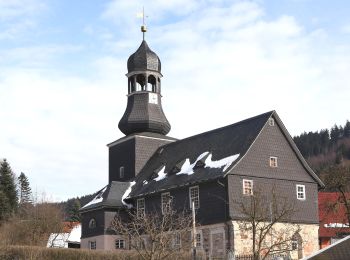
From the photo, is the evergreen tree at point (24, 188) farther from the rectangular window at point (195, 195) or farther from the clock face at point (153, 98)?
the rectangular window at point (195, 195)

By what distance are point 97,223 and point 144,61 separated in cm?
1461

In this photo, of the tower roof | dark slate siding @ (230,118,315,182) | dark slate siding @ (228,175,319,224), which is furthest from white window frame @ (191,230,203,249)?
the tower roof

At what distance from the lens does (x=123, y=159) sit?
61188 mm

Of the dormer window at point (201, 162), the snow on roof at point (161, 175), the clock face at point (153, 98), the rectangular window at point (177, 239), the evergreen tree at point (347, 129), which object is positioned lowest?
the rectangular window at point (177, 239)

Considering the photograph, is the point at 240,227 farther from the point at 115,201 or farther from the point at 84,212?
the point at 84,212

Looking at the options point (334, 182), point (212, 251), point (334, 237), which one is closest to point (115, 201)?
point (212, 251)

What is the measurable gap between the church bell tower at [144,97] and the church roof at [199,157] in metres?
3.36

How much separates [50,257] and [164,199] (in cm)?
1206

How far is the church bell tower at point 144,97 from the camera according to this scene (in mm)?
60531

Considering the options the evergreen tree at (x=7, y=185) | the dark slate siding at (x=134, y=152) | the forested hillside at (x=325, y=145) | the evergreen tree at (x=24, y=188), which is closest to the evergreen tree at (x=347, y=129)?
the forested hillside at (x=325, y=145)

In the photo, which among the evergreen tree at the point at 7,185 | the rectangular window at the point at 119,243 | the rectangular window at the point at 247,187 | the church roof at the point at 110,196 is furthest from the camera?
the evergreen tree at the point at 7,185

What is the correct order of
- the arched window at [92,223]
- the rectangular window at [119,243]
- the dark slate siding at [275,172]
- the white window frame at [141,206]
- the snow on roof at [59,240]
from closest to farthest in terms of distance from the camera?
the dark slate siding at [275,172], the white window frame at [141,206], the rectangular window at [119,243], the arched window at [92,223], the snow on roof at [59,240]

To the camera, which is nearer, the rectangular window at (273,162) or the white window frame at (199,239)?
the white window frame at (199,239)

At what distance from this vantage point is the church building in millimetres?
47000
